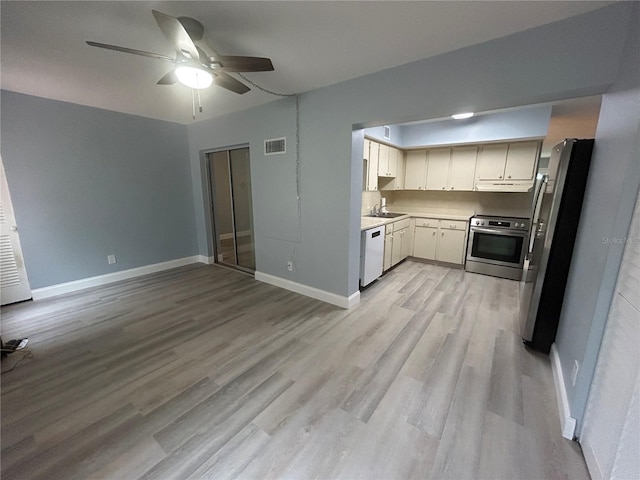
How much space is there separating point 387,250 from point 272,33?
3.22 meters

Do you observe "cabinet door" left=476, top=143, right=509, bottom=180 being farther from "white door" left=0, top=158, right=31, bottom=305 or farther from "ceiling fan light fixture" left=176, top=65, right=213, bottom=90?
"white door" left=0, top=158, right=31, bottom=305

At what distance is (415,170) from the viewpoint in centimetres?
509

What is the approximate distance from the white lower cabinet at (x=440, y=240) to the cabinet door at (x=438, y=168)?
0.69m

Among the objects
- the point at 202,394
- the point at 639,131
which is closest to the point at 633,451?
the point at 639,131

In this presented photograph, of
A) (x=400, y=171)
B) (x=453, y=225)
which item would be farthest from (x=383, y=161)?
(x=453, y=225)

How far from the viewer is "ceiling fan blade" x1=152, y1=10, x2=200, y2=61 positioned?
1.43 meters

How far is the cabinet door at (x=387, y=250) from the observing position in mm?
4105

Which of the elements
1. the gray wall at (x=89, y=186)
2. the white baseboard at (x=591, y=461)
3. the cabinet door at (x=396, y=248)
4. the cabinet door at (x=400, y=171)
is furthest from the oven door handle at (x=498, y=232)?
the gray wall at (x=89, y=186)

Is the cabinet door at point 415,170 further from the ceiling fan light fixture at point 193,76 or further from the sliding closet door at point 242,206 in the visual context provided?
the ceiling fan light fixture at point 193,76

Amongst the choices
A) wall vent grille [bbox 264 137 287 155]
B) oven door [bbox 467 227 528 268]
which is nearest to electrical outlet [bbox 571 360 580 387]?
oven door [bbox 467 227 528 268]

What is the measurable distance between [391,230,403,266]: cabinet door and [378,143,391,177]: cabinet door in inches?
42.1

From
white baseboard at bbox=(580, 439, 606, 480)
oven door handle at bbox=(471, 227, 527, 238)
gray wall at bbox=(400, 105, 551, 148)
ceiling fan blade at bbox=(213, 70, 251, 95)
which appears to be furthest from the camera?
oven door handle at bbox=(471, 227, 527, 238)

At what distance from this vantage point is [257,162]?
3.71 m

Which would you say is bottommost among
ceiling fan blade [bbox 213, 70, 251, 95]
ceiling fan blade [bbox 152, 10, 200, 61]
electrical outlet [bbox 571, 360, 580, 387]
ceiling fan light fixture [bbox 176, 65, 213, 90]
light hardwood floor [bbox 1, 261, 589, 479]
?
light hardwood floor [bbox 1, 261, 589, 479]
